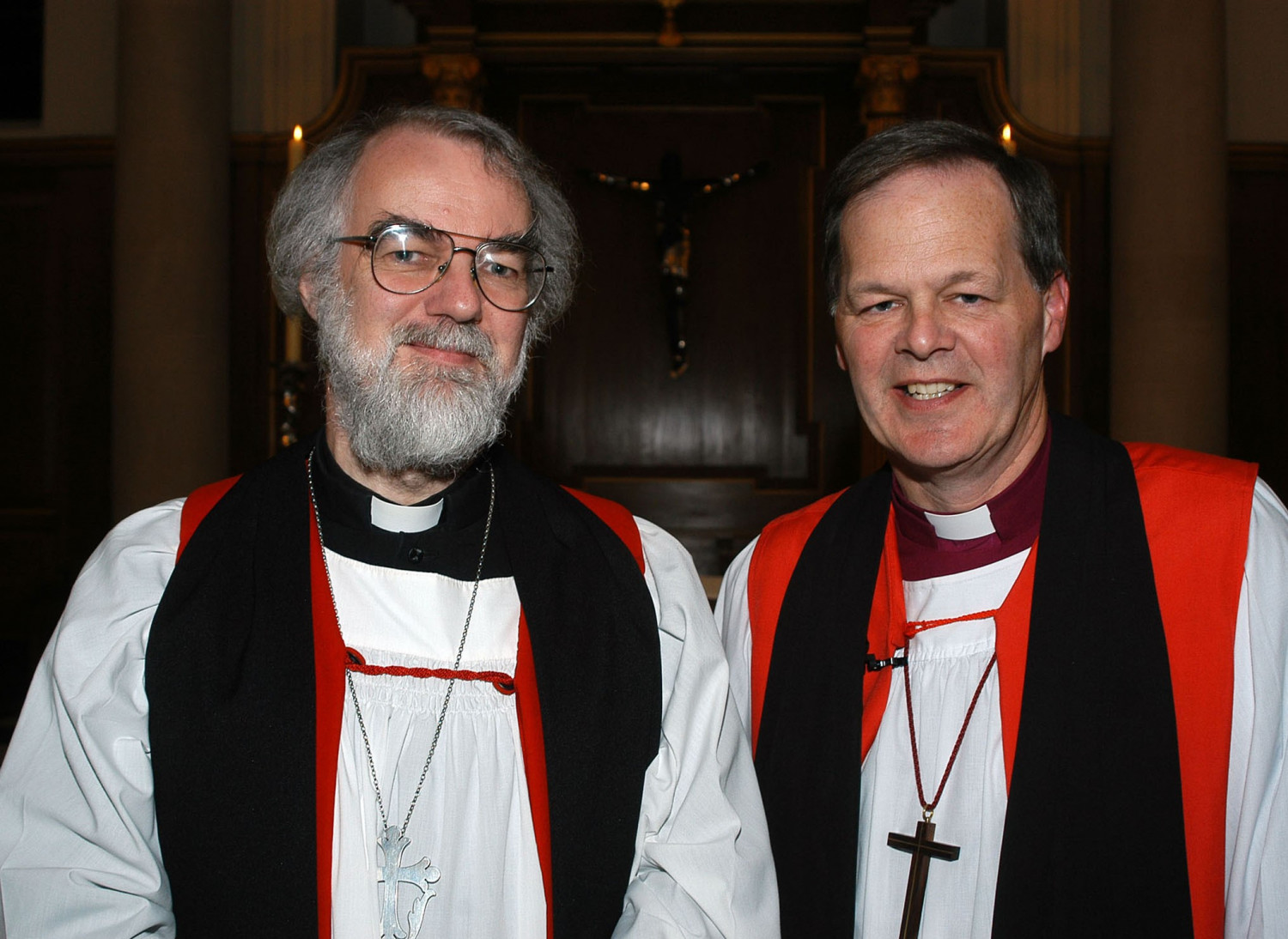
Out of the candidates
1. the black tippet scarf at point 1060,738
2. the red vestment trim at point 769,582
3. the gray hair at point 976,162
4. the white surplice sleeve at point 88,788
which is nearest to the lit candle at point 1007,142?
the gray hair at point 976,162

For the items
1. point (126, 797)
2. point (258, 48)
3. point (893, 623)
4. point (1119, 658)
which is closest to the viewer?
point (126, 797)

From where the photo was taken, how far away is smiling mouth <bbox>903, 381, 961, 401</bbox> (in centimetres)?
212

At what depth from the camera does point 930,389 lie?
7.02 feet

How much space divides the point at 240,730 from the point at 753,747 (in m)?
1.07

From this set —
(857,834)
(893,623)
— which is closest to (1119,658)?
(893,623)

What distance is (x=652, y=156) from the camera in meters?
5.79

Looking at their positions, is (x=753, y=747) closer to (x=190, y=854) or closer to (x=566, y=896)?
(x=566, y=896)

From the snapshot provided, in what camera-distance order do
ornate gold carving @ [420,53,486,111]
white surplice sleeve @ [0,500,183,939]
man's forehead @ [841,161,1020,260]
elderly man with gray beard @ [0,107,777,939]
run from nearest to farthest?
white surplice sleeve @ [0,500,183,939] → elderly man with gray beard @ [0,107,777,939] → man's forehead @ [841,161,1020,260] → ornate gold carving @ [420,53,486,111]

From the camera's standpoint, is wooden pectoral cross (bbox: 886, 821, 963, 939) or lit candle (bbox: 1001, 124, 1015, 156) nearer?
wooden pectoral cross (bbox: 886, 821, 963, 939)

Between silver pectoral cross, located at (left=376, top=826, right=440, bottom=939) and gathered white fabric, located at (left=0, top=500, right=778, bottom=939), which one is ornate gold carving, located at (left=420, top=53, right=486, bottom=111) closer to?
gathered white fabric, located at (left=0, top=500, right=778, bottom=939)

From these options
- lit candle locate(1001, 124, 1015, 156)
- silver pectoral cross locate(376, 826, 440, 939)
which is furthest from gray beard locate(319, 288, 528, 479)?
lit candle locate(1001, 124, 1015, 156)

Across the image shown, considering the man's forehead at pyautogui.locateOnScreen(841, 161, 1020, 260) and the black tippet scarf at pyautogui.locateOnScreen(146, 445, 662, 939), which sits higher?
the man's forehead at pyautogui.locateOnScreen(841, 161, 1020, 260)

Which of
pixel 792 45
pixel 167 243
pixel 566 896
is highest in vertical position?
pixel 792 45

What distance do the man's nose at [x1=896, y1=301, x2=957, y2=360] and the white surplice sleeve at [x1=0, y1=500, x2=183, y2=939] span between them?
145cm
